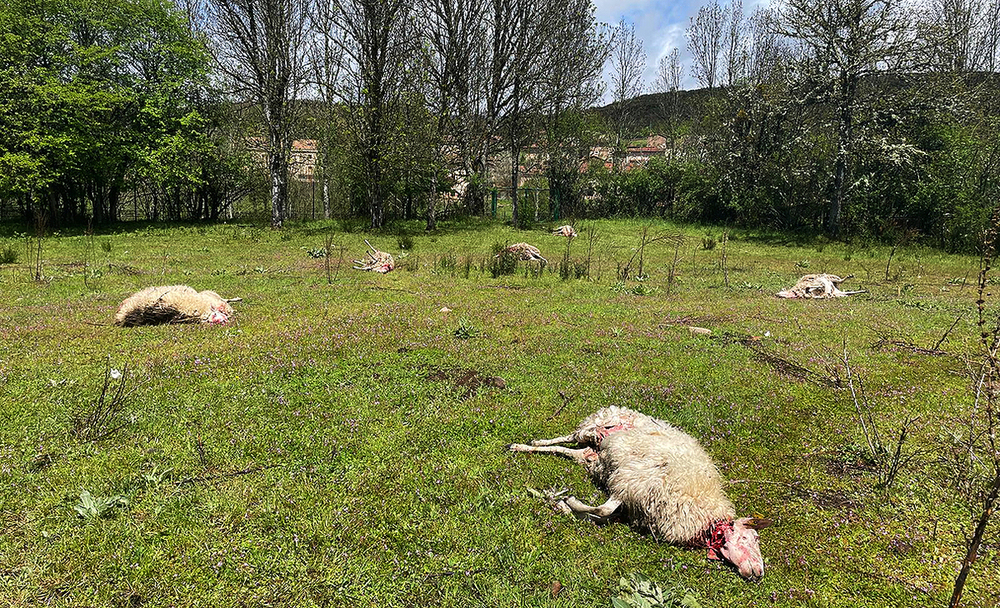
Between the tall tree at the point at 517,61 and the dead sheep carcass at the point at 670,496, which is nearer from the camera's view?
the dead sheep carcass at the point at 670,496

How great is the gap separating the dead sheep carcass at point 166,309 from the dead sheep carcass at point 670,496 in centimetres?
705

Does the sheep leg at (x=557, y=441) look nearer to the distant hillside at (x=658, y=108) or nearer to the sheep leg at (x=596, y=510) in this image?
the sheep leg at (x=596, y=510)

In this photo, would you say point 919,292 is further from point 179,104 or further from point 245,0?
point 179,104

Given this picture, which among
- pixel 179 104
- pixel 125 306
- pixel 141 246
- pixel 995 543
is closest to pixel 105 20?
pixel 179 104

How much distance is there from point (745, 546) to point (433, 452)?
256cm

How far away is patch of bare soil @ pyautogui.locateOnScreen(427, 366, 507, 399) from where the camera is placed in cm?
576

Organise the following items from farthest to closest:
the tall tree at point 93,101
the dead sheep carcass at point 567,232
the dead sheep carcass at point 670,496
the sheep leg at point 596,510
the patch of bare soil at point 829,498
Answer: the dead sheep carcass at point 567,232
the tall tree at point 93,101
the patch of bare soil at point 829,498
the sheep leg at point 596,510
the dead sheep carcass at point 670,496

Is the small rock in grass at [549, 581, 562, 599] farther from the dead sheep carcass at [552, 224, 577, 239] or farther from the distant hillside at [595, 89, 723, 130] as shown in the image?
the distant hillside at [595, 89, 723, 130]

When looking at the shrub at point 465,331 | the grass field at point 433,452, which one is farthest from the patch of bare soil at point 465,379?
the shrub at point 465,331

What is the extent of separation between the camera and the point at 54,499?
11.3 feet

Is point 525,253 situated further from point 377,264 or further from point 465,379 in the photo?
point 465,379

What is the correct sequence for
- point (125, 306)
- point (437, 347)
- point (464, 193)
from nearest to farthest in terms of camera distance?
point (437, 347)
point (125, 306)
point (464, 193)

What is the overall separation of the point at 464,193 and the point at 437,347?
23631 mm

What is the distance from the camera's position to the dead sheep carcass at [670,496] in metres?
3.26
